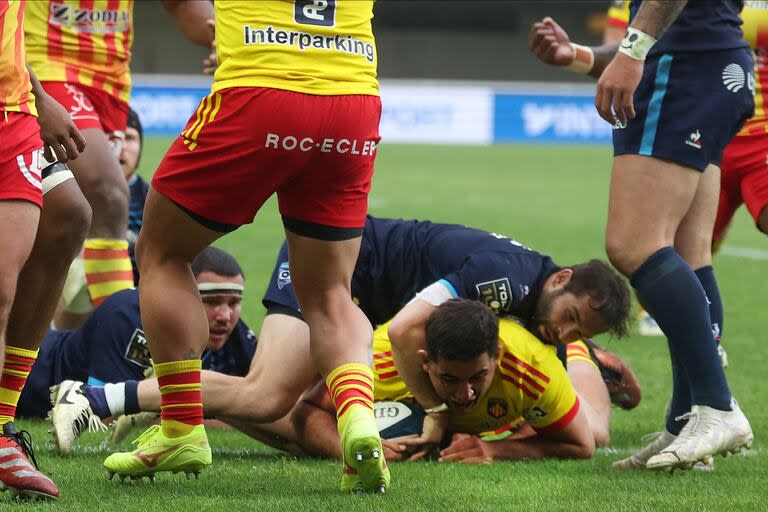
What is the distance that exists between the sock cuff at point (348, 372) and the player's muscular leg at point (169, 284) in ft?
1.31

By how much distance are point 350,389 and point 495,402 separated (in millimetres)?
1047

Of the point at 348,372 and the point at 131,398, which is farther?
the point at 131,398

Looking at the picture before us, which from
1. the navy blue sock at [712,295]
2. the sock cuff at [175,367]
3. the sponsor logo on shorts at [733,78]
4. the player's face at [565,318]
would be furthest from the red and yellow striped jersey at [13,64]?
the navy blue sock at [712,295]

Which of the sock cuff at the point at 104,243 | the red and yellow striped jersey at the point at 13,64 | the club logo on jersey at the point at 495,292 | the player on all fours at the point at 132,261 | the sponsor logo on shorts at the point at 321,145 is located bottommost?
the player on all fours at the point at 132,261

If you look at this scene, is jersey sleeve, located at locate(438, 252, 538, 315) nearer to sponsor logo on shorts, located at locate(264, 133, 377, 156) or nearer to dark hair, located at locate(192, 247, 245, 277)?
dark hair, located at locate(192, 247, 245, 277)

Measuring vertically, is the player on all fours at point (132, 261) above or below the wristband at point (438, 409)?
below

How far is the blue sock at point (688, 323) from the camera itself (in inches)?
163

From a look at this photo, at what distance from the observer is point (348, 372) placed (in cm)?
380

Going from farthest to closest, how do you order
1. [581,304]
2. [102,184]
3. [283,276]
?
[102,184], [283,276], [581,304]

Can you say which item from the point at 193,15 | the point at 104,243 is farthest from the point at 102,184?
the point at 193,15

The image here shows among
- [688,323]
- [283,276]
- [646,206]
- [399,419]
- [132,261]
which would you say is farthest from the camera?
[132,261]

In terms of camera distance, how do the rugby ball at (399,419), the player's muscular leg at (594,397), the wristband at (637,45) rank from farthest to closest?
the player's muscular leg at (594,397)
the rugby ball at (399,419)
the wristband at (637,45)

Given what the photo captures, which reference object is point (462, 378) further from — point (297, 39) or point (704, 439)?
point (297, 39)

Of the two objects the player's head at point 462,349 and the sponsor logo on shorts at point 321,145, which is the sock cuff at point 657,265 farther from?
the sponsor logo on shorts at point 321,145
